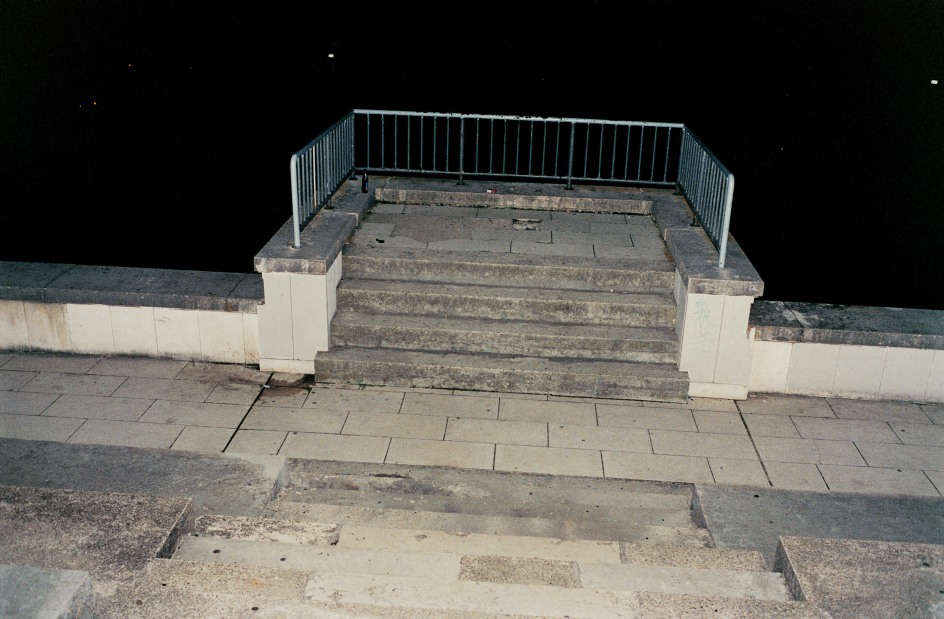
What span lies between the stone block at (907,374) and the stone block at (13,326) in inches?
288

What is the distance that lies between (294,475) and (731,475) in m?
3.05

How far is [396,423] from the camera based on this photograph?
666 cm

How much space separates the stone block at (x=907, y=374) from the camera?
7098mm

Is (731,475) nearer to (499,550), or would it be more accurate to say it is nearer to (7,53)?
(499,550)

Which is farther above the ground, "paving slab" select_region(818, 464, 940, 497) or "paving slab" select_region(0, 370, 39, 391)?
"paving slab" select_region(0, 370, 39, 391)

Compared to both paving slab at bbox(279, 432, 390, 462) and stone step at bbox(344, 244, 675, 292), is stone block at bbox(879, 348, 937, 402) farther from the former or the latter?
paving slab at bbox(279, 432, 390, 462)

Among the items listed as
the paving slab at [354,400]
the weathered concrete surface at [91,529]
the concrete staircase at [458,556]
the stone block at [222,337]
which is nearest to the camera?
the concrete staircase at [458,556]

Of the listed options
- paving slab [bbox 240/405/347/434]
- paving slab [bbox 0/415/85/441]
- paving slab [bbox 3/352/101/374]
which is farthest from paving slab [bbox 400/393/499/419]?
paving slab [bbox 3/352/101/374]

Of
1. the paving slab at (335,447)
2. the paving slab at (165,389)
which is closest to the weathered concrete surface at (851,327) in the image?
the paving slab at (335,447)

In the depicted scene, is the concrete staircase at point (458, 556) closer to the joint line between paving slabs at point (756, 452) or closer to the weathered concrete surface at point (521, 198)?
the joint line between paving slabs at point (756, 452)

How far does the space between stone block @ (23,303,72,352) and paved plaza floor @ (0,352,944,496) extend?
15 cm

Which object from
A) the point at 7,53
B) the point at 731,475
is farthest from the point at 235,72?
the point at 731,475

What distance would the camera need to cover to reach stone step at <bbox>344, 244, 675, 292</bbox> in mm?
7840

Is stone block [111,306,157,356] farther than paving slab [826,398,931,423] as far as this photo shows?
Yes
